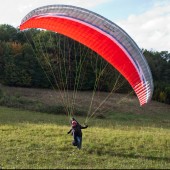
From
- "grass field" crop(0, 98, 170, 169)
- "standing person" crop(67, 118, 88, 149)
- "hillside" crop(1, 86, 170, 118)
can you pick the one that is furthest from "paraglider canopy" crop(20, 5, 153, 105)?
"hillside" crop(1, 86, 170, 118)

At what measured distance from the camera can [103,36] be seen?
43.7ft

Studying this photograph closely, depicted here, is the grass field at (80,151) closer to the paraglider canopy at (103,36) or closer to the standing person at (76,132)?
the standing person at (76,132)

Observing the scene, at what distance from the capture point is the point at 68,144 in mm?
15633

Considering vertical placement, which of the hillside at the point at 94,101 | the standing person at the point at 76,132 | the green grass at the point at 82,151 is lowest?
the green grass at the point at 82,151

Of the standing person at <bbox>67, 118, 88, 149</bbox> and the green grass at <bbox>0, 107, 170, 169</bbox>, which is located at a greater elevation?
the standing person at <bbox>67, 118, 88, 149</bbox>

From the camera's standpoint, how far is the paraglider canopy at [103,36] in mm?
12945

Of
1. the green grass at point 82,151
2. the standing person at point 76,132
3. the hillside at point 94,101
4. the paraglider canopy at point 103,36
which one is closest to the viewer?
the green grass at point 82,151

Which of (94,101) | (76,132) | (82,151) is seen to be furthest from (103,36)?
(94,101)

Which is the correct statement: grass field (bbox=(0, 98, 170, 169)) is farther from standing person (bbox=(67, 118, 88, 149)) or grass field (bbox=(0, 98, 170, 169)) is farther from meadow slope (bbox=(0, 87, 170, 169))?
standing person (bbox=(67, 118, 88, 149))

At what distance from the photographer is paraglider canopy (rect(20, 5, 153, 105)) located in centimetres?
1295

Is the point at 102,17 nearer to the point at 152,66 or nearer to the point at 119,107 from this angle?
the point at 119,107

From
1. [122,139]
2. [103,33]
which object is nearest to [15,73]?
[122,139]

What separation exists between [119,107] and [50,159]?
31892mm

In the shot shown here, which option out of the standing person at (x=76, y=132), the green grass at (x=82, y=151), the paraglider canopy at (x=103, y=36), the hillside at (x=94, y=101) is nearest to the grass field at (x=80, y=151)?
the green grass at (x=82, y=151)
